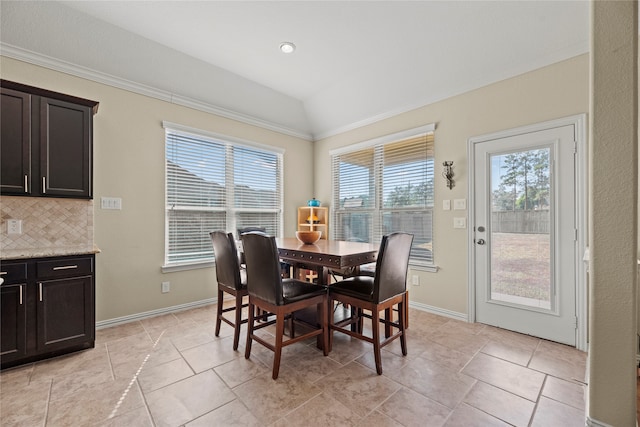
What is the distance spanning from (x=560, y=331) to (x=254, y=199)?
154 inches

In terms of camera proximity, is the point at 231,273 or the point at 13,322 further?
the point at 231,273

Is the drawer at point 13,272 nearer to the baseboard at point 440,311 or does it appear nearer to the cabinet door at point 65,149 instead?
the cabinet door at point 65,149

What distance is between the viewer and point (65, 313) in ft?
7.70

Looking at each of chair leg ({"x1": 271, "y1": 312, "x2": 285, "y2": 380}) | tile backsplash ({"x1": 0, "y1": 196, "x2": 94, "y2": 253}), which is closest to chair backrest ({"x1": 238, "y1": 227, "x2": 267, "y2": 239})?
tile backsplash ({"x1": 0, "y1": 196, "x2": 94, "y2": 253})

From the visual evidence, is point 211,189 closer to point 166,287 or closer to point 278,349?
Answer: point 166,287

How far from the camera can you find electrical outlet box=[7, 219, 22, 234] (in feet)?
7.87

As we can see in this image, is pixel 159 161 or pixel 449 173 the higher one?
pixel 159 161

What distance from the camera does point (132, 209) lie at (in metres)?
3.19

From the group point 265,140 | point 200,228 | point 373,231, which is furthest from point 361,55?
point 200,228

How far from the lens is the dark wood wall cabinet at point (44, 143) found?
220 centimetres

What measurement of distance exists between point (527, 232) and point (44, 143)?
4440 mm

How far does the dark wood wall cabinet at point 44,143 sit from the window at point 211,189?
3.29ft

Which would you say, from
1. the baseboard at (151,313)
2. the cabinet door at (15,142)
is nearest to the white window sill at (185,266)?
the baseboard at (151,313)

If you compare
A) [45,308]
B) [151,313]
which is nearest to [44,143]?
[45,308]
